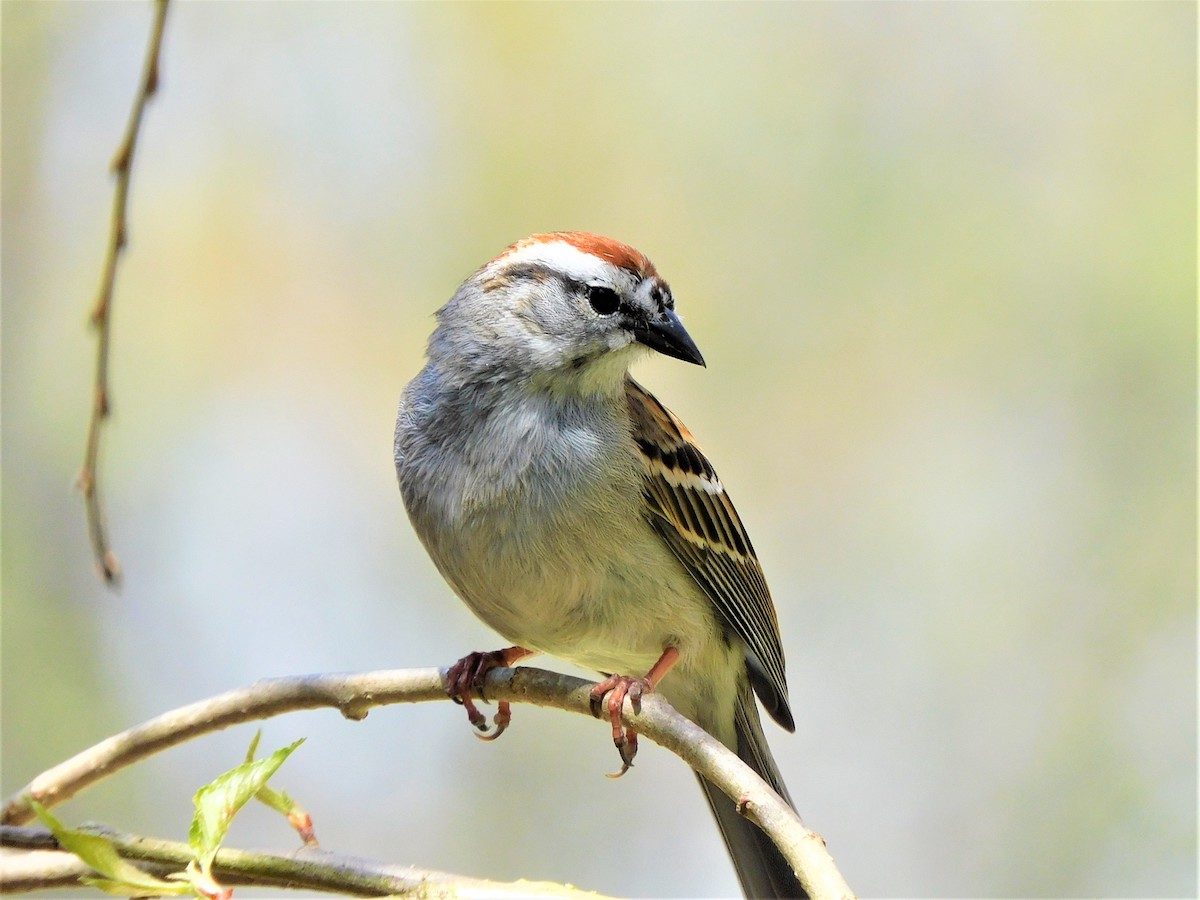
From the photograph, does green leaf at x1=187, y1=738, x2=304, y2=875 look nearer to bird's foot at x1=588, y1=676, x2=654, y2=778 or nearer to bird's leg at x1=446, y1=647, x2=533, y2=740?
bird's leg at x1=446, y1=647, x2=533, y2=740

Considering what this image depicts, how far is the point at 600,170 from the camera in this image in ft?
19.2

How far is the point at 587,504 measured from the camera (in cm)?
316

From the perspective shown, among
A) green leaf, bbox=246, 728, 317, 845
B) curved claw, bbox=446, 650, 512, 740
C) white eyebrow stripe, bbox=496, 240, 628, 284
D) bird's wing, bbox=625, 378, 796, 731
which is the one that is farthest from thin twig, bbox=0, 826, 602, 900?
white eyebrow stripe, bbox=496, 240, 628, 284

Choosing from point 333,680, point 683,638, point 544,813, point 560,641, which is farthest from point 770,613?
point 544,813

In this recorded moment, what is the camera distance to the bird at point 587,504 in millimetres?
3105

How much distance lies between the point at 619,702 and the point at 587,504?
0.55 meters

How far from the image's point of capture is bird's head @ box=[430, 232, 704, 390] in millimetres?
3334

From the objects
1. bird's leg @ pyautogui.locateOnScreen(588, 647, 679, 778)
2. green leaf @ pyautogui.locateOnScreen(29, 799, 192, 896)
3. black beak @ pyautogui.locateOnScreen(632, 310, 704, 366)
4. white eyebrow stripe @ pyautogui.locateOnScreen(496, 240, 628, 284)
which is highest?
white eyebrow stripe @ pyautogui.locateOnScreen(496, 240, 628, 284)

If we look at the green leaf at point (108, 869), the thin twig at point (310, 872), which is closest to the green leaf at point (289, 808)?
the thin twig at point (310, 872)

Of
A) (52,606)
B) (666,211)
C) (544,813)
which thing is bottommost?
(544,813)

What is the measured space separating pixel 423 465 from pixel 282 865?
4.99 feet

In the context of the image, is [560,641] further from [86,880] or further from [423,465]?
[86,880]

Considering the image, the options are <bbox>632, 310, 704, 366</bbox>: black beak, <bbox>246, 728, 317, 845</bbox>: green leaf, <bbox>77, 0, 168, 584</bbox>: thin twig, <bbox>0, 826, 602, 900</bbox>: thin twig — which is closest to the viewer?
<bbox>0, 826, 602, 900</bbox>: thin twig

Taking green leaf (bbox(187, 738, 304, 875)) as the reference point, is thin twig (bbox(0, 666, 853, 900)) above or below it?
below
